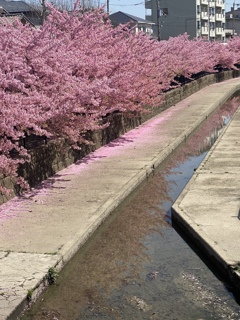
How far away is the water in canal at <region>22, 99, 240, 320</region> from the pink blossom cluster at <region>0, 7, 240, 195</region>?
2.36 m

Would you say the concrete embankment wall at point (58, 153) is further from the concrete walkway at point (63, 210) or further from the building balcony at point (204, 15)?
the building balcony at point (204, 15)

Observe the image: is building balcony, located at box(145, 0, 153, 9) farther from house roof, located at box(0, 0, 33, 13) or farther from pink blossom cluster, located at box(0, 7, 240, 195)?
pink blossom cluster, located at box(0, 7, 240, 195)

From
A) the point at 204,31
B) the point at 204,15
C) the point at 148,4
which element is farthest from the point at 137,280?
the point at 204,15

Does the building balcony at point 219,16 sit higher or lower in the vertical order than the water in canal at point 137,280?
higher

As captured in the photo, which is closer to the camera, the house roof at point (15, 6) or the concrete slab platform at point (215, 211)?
the concrete slab platform at point (215, 211)

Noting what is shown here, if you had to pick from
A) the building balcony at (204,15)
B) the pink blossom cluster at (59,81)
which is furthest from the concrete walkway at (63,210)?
the building balcony at (204,15)

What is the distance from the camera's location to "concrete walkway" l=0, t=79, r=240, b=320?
20.3 feet

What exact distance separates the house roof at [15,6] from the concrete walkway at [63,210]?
46.7 metres

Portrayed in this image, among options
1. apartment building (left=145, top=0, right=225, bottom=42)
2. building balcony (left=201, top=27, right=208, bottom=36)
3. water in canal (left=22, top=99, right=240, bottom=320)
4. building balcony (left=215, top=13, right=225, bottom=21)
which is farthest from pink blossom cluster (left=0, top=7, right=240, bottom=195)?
building balcony (left=215, top=13, right=225, bottom=21)

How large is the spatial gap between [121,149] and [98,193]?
16.6 ft

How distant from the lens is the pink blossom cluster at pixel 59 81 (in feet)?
30.5

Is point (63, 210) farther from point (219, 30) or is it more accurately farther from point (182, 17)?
point (219, 30)

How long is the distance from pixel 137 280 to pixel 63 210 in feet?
8.87

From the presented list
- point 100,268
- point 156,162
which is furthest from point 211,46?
point 100,268
